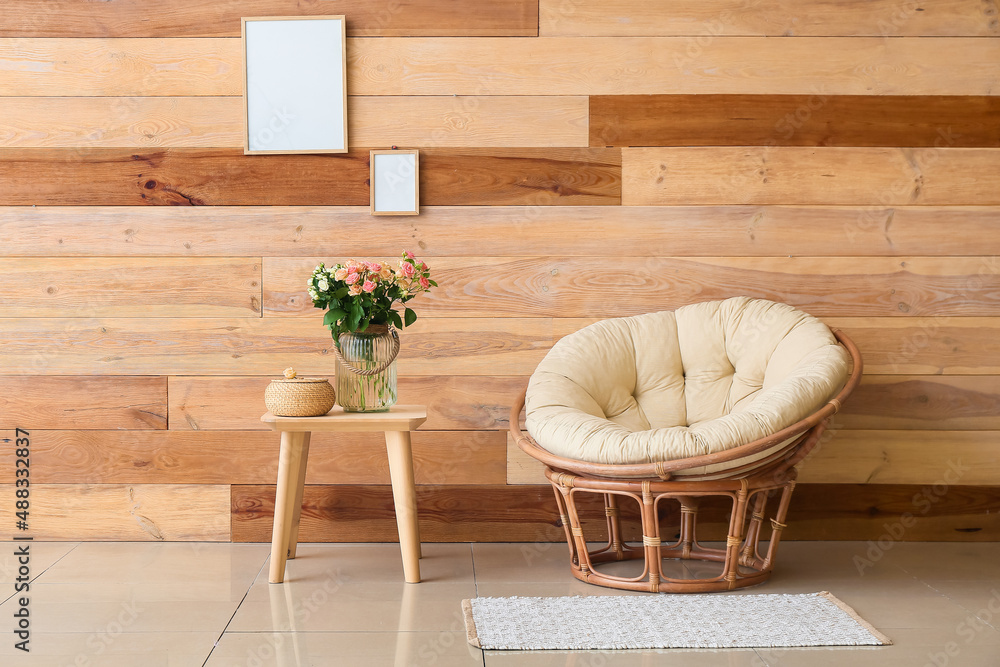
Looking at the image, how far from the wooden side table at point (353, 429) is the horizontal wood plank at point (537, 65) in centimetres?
116

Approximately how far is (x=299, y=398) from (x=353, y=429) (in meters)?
0.17

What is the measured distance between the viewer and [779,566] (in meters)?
2.52

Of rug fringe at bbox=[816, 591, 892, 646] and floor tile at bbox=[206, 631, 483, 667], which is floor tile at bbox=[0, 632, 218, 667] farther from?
rug fringe at bbox=[816, 591, 892, 646]

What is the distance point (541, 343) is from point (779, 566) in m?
1.02

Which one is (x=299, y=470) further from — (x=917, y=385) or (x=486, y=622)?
(x=917, y=385)

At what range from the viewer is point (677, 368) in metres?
2.62

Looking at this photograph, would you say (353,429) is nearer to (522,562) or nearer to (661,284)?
(522,562)

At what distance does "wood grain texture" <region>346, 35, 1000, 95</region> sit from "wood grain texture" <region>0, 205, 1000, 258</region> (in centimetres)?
41

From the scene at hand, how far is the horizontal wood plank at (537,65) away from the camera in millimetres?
2754

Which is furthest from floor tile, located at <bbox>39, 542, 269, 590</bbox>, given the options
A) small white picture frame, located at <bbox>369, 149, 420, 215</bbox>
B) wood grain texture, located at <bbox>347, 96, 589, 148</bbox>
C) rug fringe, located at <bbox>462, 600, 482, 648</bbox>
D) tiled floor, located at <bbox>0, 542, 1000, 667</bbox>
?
wood grain texture, located at <bbox>347, 96, 589, 148</bbox>

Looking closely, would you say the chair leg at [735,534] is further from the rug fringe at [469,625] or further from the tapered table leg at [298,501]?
the tapered table leg at [298,501]

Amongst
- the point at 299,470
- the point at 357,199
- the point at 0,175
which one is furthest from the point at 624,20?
the point at 0,175

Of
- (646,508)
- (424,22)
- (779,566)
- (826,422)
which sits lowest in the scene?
(779,566)

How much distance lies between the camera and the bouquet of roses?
2.33 metres
